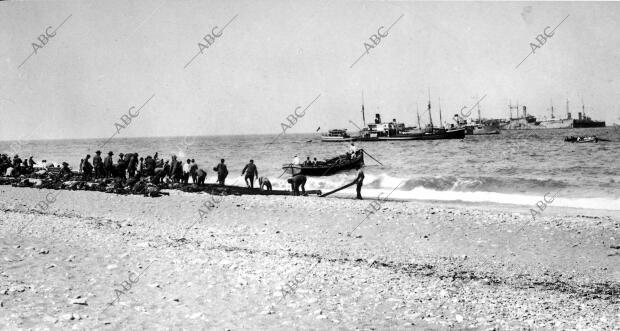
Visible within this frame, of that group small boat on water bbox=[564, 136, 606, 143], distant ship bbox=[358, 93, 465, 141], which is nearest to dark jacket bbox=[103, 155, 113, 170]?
small boat on water bbox=[564, 136, 606, 143]

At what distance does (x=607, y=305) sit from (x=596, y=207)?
48.2 ft

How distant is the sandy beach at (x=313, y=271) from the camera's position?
6504mm

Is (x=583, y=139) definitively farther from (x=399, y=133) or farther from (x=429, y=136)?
(x=399, y=133)

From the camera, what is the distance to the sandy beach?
6.50 m

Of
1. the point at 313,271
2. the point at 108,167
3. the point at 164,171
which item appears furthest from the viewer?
the point at 108,167

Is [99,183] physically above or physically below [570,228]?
above

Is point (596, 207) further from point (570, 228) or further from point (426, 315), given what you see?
point (426, 315)

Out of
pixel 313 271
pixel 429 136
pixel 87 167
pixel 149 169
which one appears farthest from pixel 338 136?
pixel 313 271

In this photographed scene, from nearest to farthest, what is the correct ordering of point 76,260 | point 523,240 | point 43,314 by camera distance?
point 43,314
point 76,260
point 523,240

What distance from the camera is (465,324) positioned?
6.49 meters

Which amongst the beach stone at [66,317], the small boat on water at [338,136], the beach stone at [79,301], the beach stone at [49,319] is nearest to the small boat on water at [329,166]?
the beach stone at [79,301]

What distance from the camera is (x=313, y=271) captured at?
8.67 meters

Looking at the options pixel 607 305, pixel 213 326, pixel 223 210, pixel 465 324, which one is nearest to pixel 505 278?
pixel 607 305

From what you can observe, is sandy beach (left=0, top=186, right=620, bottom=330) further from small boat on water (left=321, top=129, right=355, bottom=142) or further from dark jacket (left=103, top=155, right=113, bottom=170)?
small boat on water (left=321, top=129, right=355, bottom=142)
